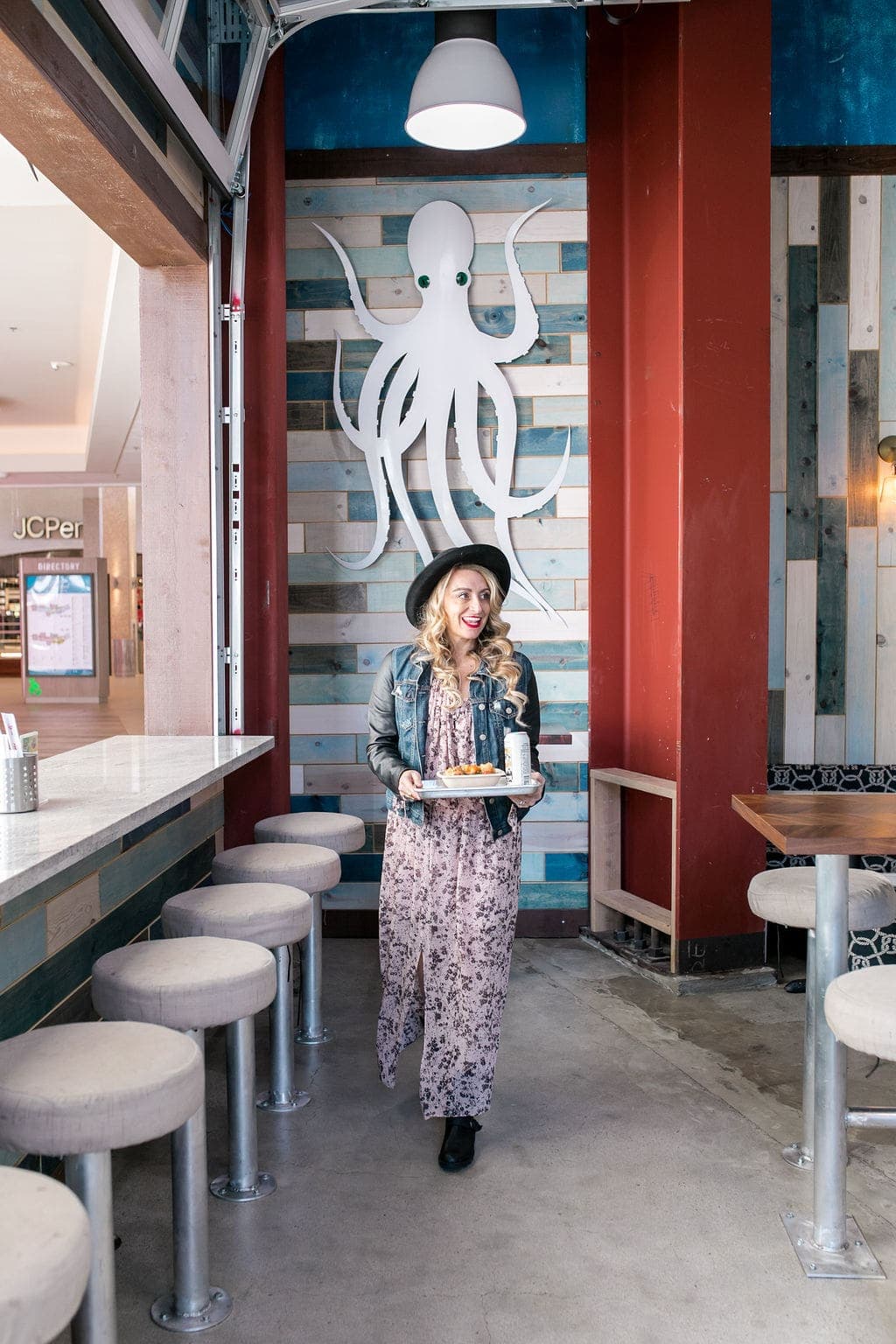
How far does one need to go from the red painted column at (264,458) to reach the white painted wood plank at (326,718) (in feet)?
1.22

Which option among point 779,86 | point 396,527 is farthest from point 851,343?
point 396,527

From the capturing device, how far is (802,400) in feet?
16.5

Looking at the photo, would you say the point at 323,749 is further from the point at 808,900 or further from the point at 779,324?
the point at 779,324

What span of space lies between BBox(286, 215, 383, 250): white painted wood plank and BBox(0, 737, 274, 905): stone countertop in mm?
2359

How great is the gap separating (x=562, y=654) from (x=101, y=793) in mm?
2674

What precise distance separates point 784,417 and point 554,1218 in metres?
3.65

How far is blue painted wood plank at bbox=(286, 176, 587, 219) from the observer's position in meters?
4.92

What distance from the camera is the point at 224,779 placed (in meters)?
4.44

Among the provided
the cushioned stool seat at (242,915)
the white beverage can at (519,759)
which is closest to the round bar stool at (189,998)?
the cushioned stool seat at (242,915)


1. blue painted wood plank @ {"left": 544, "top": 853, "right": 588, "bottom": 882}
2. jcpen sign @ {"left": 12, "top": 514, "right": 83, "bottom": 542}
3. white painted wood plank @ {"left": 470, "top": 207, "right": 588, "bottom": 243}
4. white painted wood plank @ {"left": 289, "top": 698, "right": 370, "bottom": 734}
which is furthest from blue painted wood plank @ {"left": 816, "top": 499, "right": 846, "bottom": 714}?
jcpen sign @ {"left": 12, "top": 514, "right": 83, "bottom": 542}

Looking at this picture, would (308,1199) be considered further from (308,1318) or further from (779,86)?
(779,86)

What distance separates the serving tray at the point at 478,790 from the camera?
108 inches

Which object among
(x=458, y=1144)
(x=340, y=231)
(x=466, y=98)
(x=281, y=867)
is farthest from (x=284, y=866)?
(x=340, y=231)

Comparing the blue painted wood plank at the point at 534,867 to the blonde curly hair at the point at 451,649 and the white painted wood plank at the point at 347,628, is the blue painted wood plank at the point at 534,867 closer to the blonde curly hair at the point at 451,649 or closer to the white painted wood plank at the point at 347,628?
the white painted wood plank at the point at 347,628
